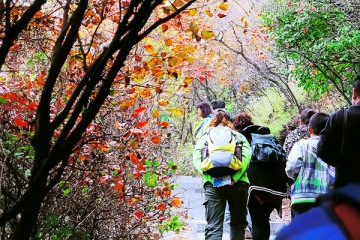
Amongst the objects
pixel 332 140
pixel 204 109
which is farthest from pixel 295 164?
pixel 204 109

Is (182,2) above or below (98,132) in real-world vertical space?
above

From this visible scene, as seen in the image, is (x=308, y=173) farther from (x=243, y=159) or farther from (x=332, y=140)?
(x=332, y=140)

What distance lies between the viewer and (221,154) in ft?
18.5

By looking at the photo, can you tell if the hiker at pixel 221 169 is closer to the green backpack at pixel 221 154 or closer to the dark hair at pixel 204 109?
the green backpack at pixel 221 154

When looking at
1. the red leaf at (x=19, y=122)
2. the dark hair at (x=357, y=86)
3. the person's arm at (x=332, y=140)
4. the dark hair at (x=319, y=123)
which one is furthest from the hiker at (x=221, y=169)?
the red leaf at (x=19, y=122)

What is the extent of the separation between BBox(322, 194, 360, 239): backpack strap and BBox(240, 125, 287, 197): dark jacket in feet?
16.6

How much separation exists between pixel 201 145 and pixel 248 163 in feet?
1.82

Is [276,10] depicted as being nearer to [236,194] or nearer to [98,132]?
[236,194]

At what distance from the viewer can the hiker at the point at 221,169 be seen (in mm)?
5656

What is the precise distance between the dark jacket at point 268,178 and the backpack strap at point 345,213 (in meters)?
5.06

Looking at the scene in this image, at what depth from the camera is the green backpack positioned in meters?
5.62

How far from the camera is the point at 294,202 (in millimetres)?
4898

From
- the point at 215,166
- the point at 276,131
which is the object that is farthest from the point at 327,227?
the point at 276,131

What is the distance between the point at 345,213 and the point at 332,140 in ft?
9.94
